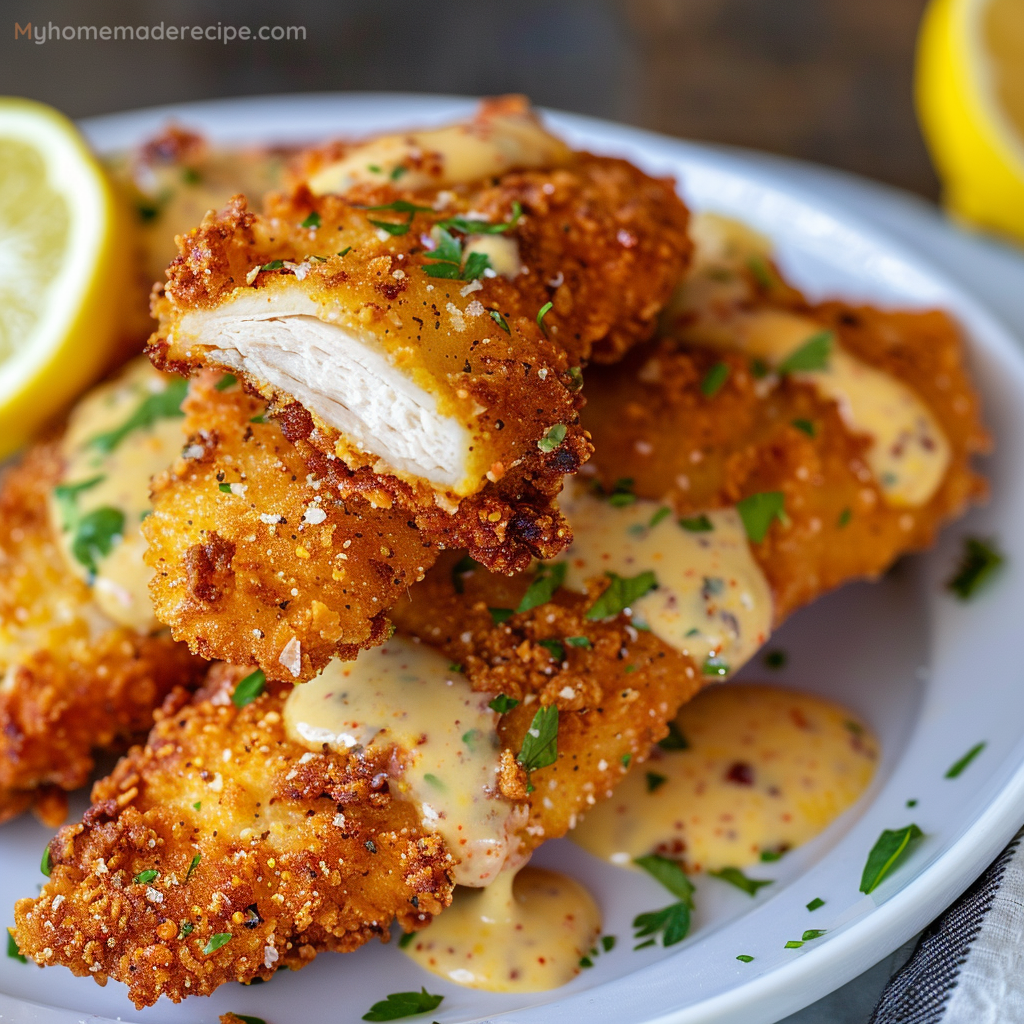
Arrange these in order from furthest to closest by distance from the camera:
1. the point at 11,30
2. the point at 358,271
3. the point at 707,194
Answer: the point at 11,30 → the point at 707,194 → the point at 358,271

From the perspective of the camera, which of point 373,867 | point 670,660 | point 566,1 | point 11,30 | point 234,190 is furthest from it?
point 566,1

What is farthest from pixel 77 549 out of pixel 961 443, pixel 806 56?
pixel 806 56

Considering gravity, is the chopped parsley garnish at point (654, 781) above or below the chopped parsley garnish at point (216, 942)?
above

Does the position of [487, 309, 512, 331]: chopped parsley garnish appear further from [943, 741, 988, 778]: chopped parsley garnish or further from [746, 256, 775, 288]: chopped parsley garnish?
[943, 741, 988, 778]: chopped parsley garnish

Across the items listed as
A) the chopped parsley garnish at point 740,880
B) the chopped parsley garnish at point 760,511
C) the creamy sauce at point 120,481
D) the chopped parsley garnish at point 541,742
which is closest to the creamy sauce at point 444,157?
the creamy sauce at point 120,481

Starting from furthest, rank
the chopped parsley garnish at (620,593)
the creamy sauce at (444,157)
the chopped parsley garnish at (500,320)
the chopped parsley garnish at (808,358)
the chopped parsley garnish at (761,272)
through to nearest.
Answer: the chopped parsley garnish at (761,272) < the chopped parsley garnish at (808,358) < the creamy sauce at (444,157) < the chopped parsley garnish at (620,593) < the chopped parsley garnish at (500,320)

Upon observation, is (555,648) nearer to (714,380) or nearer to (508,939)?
(508,939)

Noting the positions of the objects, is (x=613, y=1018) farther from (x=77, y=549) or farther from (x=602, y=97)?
(x=602, y=97)

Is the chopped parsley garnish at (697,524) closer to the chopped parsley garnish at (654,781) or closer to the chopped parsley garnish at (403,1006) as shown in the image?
the chopped parsley garnish at (654,781)
